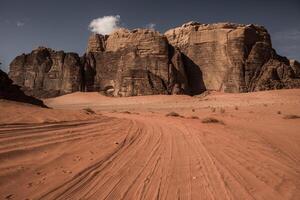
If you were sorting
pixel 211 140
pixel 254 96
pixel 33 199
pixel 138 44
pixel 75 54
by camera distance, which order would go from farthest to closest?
pixel 75 54, pixel 138 44, pixel 254 96, pixel 211 140, pixel 33 199

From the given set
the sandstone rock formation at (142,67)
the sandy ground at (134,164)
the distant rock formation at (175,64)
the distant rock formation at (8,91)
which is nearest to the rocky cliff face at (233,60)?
the distant rock formation at (175,64)

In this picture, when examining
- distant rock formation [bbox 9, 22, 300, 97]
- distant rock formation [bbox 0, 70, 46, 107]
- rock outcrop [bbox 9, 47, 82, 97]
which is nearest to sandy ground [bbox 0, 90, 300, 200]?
distant rock formation [bbox 0, 70, 46, 107]

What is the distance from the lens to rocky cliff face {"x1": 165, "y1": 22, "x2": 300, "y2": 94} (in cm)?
3384

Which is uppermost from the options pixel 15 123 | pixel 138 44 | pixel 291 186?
pixel 138 44

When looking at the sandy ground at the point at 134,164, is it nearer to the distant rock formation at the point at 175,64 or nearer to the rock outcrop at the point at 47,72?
the distant rock formation at the point at 175,64

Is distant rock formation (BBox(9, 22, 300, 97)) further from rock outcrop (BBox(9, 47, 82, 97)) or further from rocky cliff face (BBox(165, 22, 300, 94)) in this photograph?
rock outcrop (BBox(9, 47, 82, 97))

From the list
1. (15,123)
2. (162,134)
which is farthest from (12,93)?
(162,134)

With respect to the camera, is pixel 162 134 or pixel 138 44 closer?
pixel 162 134

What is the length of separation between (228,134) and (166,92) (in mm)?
25509

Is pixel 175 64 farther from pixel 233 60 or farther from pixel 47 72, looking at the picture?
pixel 47 72

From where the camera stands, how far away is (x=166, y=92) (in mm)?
34500

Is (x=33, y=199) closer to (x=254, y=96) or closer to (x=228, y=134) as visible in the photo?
(x=228, y=134)

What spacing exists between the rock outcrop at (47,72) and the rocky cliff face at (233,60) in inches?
702

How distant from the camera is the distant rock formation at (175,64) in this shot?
34562 millimetres
